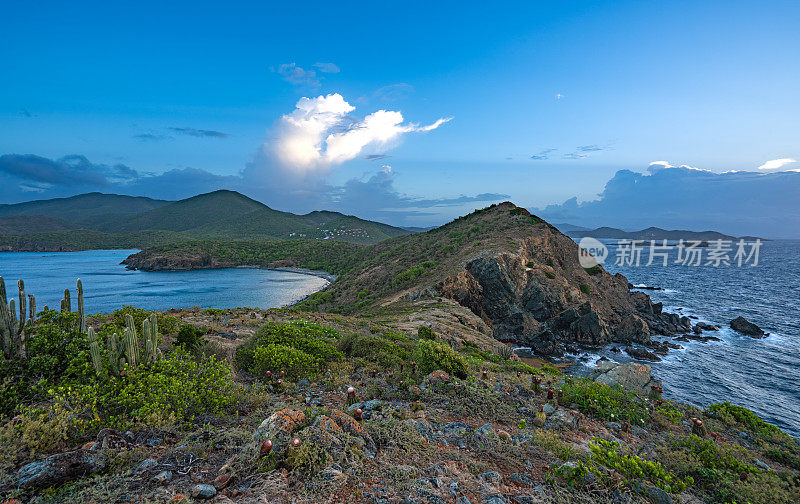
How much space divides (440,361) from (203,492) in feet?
25.3

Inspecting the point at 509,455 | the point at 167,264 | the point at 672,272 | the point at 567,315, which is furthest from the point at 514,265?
the point at 167,264

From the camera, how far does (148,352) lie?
8117mm

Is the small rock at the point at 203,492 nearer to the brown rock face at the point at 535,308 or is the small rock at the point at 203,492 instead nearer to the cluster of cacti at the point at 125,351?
the cluster of cacti at the point at 125,351

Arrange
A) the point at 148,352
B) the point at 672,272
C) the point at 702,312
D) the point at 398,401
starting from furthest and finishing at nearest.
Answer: the point at 672,272 < the point at 702,312 < the point at 398,401 < the point at 148,352

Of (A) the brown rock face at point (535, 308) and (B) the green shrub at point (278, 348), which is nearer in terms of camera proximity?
(B) the green shrub at point (278, 348)

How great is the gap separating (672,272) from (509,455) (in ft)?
467

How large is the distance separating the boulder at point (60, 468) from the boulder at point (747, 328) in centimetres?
6719

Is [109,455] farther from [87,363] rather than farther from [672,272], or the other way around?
[672,272]

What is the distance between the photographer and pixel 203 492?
4.43 m

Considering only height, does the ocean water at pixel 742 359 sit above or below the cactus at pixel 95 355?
below

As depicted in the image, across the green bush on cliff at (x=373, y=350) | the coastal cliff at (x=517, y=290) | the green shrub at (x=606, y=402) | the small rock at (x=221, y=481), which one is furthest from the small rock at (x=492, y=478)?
the coastal cliff at (x=517, y=290)

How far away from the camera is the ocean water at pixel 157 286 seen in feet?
226

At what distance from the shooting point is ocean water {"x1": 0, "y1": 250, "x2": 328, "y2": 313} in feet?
226

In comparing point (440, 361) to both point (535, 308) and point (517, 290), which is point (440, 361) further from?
point (535, 308)
